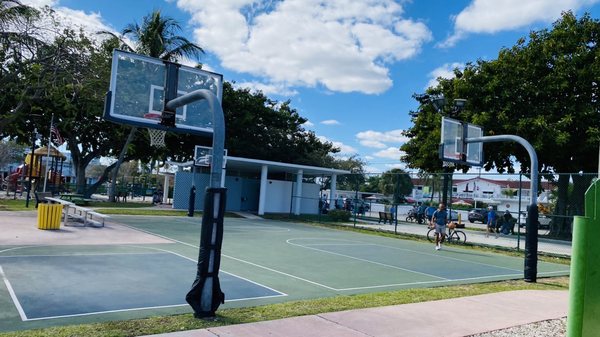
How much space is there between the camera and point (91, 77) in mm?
20969

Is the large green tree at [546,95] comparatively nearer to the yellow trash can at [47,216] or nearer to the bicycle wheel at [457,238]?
the bicycle wheel at [457,238]

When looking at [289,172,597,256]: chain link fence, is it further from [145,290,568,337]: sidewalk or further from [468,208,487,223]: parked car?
[145,290,568,337]: sidewalk

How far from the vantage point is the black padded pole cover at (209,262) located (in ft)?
21.5

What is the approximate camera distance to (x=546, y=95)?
23.2 metres

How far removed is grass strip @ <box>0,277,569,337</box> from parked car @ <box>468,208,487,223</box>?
2771 centimetres

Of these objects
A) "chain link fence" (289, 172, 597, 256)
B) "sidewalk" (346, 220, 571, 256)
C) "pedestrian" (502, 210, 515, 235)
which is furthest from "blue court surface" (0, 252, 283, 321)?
"pedestrian" (502, 210, 515, 235)

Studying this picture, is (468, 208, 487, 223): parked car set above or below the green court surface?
above

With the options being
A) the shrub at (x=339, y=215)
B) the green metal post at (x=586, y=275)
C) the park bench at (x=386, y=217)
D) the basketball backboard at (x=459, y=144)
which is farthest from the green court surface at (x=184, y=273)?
the shrub at (x=339, y=215)

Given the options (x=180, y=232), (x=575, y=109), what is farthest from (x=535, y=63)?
(x=180, y=232)

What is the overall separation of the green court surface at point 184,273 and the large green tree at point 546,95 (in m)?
8.68

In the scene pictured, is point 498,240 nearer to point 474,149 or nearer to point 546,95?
point 474,149

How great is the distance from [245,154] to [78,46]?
19663mm

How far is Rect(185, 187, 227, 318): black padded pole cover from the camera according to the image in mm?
6559

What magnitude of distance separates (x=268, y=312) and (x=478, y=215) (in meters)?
34.8
